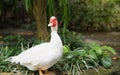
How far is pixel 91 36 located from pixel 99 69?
287 cm

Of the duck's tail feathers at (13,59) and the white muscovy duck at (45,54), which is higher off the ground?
the white muscovy duck at (45,54)

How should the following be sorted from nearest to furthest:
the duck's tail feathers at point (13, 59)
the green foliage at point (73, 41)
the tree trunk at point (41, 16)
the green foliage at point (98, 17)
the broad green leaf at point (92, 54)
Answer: the duck's tail feathers at point (13, 59) → the broad green leaf at point (92, 54) → the tree trunk at point (41, 16) → the green foliage at point (73, 41) → the green foliage at point (98, 17)

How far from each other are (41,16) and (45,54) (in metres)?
1.48

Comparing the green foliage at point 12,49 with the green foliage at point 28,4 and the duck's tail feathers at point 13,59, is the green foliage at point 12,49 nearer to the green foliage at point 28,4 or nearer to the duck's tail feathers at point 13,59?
the duck's tail feathers at point 13,59

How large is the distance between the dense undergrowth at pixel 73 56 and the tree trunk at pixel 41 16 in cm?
18

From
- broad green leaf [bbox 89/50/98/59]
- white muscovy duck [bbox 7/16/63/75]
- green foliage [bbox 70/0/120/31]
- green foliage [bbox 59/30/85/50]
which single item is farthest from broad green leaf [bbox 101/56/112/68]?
green foliage [bbox 70/0/120/31]

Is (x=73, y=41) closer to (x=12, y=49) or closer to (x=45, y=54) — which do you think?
(x=12, y=49)

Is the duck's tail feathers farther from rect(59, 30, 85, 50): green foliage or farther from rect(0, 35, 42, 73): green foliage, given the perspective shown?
rect(59, 30, 85, 50): green foliage

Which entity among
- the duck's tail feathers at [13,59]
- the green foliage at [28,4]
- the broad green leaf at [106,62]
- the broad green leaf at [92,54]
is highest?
the green foliage at [28,4]

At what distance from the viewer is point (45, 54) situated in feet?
17.4

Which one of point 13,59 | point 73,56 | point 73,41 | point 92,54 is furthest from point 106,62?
point 13,59

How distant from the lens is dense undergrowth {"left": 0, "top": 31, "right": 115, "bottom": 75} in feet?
19.2

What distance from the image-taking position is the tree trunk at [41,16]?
654 cm

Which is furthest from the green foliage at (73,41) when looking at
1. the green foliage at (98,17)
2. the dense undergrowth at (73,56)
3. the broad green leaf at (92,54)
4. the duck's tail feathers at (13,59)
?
the green foliage at (98,17)
